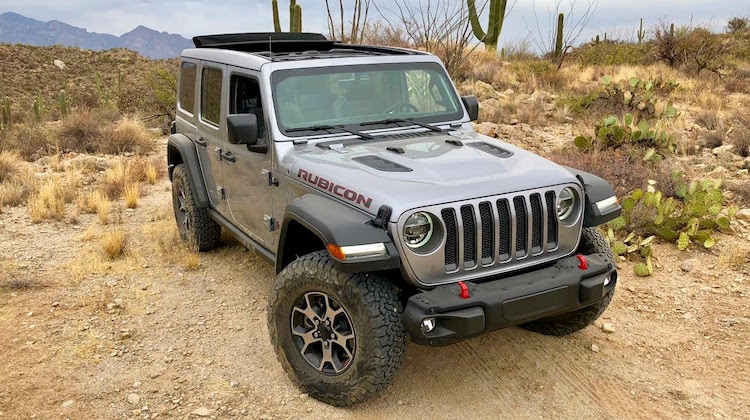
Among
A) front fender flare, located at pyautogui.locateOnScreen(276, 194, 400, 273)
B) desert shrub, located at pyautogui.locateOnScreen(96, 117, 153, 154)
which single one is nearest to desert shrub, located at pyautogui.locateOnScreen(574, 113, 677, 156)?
front fender flare, located at pyautogui.locateOnScreen(276, 194, 400, 273)

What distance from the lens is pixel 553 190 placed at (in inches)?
146

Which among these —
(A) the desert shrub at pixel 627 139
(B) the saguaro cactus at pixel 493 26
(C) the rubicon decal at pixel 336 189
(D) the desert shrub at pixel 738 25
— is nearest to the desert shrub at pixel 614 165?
(A) the desert shrub at pixel 627 139

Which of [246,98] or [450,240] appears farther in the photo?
[246,98]

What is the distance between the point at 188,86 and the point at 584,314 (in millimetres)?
3796

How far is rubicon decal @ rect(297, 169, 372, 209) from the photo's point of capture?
352cm

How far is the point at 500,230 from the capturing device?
3.57 m

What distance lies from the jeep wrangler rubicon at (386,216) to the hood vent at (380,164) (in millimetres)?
12

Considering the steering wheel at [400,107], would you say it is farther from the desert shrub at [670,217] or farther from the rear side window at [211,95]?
the desert shrub at [670,217]

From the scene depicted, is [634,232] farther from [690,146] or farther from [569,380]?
[690,146]

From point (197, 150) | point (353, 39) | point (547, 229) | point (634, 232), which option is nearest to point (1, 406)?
point (197, 150)

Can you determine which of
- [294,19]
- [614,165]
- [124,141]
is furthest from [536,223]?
[294,19]

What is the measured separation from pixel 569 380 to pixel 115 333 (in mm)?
3048

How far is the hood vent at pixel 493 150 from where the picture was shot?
417cm

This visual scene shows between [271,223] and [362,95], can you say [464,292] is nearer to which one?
[271,223]
